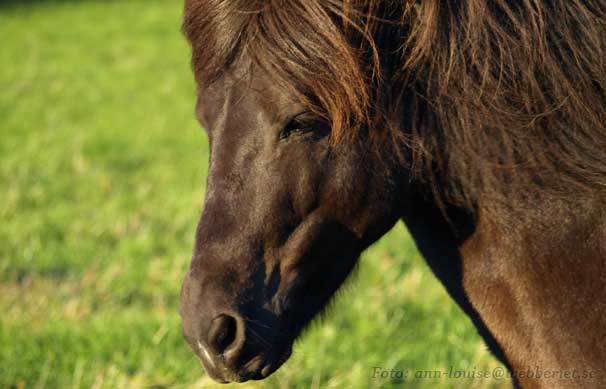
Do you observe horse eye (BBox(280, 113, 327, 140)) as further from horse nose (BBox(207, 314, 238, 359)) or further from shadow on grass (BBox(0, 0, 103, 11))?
shadow on grass (BBox(0, 0, 103, 11))

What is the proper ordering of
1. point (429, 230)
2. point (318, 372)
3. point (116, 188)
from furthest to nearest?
point (116, 188)
point (318, 372)
point (429, 230)

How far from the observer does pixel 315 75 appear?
2318 millimetres

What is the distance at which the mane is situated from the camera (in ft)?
7.58

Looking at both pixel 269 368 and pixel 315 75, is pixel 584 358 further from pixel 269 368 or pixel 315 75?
pixel 315 75

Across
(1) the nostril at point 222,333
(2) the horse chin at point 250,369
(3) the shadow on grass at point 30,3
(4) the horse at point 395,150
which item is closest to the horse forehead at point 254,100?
(4) the horse at point 395,150

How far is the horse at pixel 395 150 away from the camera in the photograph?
2.32 meters

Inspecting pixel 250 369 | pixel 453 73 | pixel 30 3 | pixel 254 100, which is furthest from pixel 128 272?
pixel 30 3

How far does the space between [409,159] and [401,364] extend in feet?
6.65

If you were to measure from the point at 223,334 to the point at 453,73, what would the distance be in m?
0.93

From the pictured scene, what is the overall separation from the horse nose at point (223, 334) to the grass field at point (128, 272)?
1.51ft

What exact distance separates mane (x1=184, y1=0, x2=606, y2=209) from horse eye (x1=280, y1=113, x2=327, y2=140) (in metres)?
0.04

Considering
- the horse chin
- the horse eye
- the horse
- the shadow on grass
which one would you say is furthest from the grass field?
the shadow on grass

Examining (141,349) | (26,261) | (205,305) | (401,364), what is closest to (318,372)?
(401,364)

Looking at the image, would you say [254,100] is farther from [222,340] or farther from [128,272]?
[128,272]
